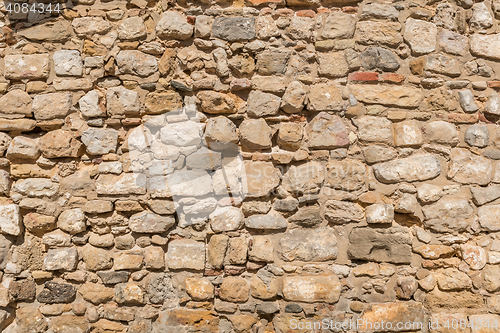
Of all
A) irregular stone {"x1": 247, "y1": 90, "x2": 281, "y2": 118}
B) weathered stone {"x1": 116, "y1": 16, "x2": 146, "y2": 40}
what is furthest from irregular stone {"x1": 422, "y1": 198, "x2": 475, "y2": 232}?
weathered stone {"x1": 116, "y1": 16, "x2": 146, "y2": 40}

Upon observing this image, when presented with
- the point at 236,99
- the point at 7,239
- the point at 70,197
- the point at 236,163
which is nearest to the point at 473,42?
the point at 236,99

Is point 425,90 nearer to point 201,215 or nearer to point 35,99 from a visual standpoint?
point 201,215

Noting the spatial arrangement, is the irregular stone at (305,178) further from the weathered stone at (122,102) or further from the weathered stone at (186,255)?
the weathered stone at (122,102)

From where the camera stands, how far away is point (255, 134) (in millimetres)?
2008

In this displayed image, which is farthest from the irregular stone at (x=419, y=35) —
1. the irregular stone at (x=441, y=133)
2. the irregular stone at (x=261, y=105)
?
the irregular stone at (x=261, y=105)

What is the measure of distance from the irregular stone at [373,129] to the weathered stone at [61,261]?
2029 millimetres

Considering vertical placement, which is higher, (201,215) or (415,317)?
(201,215)

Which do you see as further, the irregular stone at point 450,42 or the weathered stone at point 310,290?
the irregular stone at point 450,42

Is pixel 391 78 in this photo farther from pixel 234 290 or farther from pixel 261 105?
pixel 234 290

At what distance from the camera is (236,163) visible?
2043 mm

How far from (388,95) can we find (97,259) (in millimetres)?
2180

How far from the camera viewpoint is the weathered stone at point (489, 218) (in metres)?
2.05

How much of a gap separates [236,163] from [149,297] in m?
1.03

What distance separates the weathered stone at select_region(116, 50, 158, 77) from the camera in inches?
80.0
